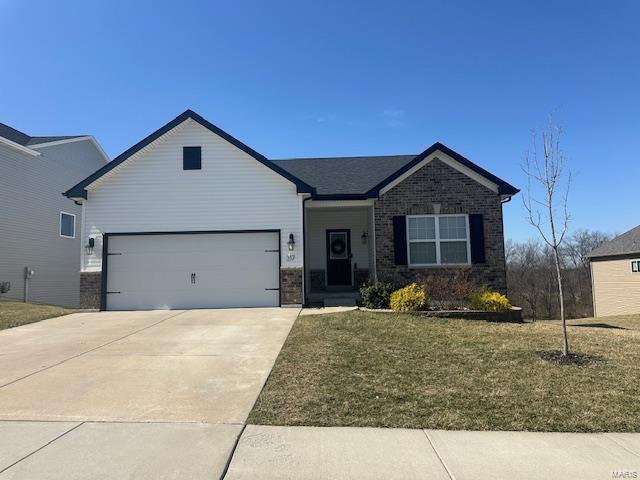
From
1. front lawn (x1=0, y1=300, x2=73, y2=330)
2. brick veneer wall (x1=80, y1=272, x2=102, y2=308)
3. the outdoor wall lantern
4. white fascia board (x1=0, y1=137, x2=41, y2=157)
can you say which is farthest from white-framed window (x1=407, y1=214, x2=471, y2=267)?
white fascia board (x1=0, y1=137, x2=41, y2=157)

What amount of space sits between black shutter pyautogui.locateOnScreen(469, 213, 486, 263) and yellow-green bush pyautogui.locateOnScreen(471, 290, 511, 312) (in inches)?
→ 86.8

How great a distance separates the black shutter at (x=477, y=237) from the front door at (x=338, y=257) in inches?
175

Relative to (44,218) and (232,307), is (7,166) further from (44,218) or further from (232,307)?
(232,307)

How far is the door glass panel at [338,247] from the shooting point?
1633 centimetres

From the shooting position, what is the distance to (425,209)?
13.9 metres

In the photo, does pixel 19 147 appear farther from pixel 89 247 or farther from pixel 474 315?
pixel 474 315

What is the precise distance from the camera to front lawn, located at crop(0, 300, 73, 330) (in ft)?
36.4

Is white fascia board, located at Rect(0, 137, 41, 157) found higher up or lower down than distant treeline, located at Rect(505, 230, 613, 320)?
higher up

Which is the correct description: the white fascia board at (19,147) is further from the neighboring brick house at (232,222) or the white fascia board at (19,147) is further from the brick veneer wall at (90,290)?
the brick veneer wall at (90,290)

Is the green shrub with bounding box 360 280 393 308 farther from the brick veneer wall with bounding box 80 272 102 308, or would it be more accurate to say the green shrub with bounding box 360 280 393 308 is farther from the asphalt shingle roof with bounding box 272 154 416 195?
the brick veneer wall with bounding box 80 272 102 308

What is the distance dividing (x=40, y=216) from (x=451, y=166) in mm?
17348

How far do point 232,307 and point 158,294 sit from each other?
231 cm

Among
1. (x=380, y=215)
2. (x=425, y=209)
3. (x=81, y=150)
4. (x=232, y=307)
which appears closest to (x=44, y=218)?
(x=81, y=150)

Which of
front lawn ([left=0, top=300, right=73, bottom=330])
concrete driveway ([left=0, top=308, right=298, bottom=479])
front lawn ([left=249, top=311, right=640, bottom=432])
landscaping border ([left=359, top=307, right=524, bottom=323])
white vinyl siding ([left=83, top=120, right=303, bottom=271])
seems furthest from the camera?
white vinyl siding ([left=83, top=120, right=303, bottom=271])
